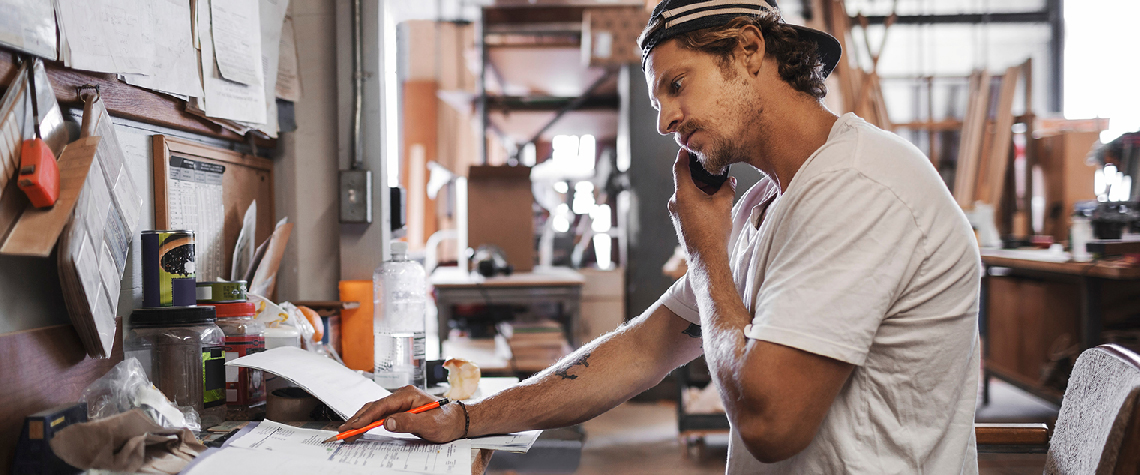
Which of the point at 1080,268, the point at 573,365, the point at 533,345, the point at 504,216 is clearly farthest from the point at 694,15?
the point at 1080,268

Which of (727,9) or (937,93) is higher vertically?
(937,93)

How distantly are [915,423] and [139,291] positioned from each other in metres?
1.17

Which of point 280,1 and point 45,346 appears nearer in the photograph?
point 45,346

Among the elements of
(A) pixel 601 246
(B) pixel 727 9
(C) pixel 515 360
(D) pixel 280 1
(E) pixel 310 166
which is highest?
(D) pixel 280 1

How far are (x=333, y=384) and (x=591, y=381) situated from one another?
424mm

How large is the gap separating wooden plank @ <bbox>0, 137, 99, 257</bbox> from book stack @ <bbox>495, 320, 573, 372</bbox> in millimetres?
2286

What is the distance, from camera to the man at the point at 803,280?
85 centimetres

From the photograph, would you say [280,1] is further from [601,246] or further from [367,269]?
[601,246]

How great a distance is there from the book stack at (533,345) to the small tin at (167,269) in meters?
2.07

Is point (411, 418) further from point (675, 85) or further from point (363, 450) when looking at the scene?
point (675, 85)

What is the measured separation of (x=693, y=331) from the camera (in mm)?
1270

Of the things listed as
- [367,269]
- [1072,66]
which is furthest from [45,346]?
[1072,66]

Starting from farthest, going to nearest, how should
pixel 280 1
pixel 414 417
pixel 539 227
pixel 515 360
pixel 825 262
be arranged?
pixel 539 227
pixel 515 360
pixel 280 1
pixel 414 417
pixel 825 262

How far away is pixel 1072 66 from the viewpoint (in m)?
5.73
